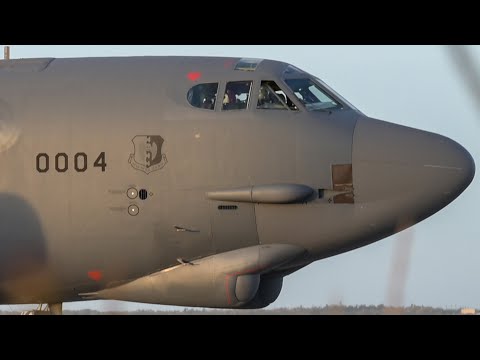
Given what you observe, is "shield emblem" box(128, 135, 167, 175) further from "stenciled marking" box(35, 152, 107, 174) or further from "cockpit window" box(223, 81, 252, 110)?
"cockpit window" box(223, 81, 252, 110)

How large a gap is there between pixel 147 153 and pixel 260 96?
1726 millimetres

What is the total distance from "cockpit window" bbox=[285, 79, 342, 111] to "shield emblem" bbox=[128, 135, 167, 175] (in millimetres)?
1985

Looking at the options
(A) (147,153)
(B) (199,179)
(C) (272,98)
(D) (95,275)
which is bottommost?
(D) (95,275)

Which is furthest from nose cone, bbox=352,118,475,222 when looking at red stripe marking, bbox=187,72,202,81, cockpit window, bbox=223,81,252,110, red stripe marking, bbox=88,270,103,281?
red stripe marking, bbox=88,270,103,281

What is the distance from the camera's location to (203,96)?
1311 centimetres

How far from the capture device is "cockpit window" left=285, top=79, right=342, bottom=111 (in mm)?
13109

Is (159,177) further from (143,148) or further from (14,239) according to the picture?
(14,239)

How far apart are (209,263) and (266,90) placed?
8.14 ft

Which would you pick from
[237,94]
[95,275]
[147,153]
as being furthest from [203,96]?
[95,275]

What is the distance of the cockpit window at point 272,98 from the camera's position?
1302cm

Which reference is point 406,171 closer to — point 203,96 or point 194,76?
point 203,96

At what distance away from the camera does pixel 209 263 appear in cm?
1279
